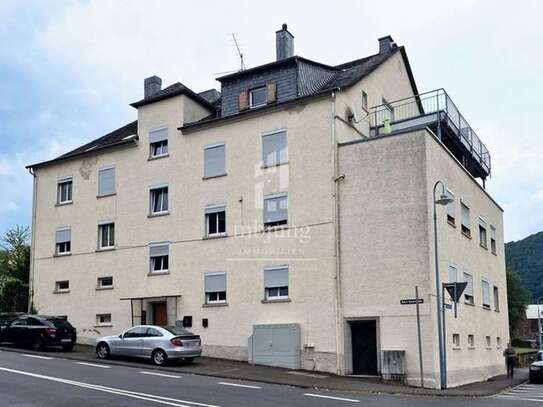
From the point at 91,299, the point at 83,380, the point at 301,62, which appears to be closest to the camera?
the point at 83,380

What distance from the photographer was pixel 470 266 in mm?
28688

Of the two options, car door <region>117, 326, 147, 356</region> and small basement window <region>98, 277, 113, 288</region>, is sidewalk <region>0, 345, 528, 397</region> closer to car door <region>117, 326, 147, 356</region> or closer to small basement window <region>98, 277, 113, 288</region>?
car door <region>117, 326, 147, 356</region>

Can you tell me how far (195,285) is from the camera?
2789cm

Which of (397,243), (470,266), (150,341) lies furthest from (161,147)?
(470,266)

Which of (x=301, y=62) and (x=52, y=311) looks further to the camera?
(x=52, y=311)

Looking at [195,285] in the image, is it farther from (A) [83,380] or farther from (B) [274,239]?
(A) [83,380]

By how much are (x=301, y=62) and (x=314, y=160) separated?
5.05 m

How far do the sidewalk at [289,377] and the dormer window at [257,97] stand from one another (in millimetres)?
11048

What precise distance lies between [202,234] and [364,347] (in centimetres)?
861

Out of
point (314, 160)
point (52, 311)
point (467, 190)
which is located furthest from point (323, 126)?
point (52, 311)

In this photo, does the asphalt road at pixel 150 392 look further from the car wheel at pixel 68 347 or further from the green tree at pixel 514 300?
the green tree at pixel 514 300

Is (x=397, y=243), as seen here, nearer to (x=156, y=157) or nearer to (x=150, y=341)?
(x=150, y=341)

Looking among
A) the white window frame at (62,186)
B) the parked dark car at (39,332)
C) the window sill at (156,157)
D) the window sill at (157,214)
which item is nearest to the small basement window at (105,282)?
the parked dark car at (39,332)

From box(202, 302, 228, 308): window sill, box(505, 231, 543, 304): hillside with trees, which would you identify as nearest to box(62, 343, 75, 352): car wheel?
box(202, 302, 228, 308): window sill
